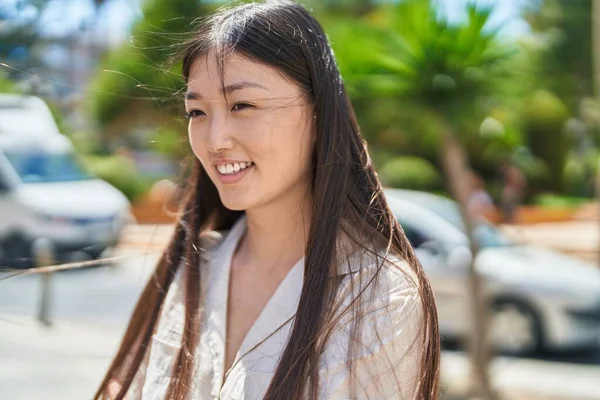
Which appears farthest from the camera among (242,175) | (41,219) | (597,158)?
(597,158)

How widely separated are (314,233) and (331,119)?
213mm

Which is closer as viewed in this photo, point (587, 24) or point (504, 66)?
point (504, 66)

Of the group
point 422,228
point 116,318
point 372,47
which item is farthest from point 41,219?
point 372,47

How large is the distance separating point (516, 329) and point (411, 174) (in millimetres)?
9387

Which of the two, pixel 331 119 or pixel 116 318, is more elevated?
pixel 116 318

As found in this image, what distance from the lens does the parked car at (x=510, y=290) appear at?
21.5 ft

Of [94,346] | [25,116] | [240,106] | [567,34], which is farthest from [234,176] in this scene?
[567,34]

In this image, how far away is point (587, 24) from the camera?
53.7 feet

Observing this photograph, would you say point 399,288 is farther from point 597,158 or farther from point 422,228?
point 597,158

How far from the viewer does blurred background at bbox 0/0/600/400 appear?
2.04m

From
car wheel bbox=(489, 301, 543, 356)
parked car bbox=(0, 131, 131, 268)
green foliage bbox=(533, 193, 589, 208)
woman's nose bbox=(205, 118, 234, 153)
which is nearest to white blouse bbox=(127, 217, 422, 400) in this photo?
woman's nose bbox=(205, 118, 234, 153)

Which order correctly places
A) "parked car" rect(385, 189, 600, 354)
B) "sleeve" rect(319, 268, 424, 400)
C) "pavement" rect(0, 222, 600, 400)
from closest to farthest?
1. "sleeve" rect(319, 268, 424, 400)
2. "pavement" rect(0, 222, 600, 400)
3. "parked car" rect(385, 189, 600, 354)

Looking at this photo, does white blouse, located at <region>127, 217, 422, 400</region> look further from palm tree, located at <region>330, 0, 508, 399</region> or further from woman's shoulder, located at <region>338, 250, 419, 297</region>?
palm tree, located at <region>330, 0, 508, 399</region>

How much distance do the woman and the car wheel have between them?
5349mm
